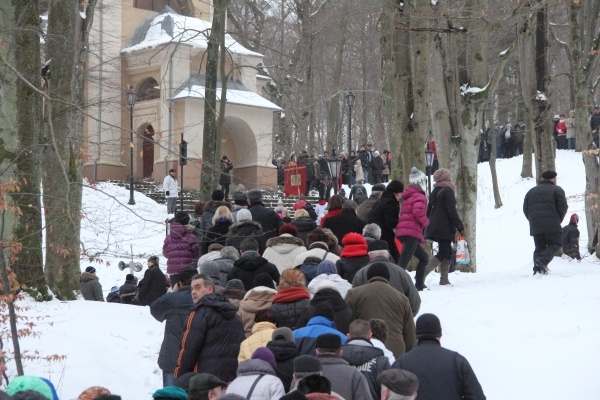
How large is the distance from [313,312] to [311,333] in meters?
0.51

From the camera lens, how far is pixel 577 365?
10070 mm

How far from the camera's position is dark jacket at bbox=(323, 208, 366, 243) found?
14188 millimetres

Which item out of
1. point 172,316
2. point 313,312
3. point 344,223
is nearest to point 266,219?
point 344,223

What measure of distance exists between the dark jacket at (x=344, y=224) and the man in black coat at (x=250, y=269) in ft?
9.76

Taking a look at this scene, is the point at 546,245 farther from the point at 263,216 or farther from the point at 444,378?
the point at 444,378

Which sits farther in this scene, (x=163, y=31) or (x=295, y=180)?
(x=163, y=31)

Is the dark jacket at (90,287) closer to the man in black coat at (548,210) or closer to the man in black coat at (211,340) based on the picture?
the man in black coat at (548,210)

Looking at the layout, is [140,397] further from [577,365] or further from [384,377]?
[384,377]

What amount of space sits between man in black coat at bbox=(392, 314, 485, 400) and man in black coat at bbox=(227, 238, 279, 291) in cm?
426

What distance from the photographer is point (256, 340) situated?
8094 mm

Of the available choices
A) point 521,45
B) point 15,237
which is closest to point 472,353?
point 15,237

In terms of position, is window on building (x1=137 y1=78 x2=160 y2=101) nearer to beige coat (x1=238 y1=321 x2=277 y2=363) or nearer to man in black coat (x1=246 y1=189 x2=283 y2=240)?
man in black coat (x1=246 y1=189 x2=283 y2=240)

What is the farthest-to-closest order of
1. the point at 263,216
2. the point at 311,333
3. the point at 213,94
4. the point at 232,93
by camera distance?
the point at 232,93, the point at 213,94, the point at 263,216, the point at 311,333

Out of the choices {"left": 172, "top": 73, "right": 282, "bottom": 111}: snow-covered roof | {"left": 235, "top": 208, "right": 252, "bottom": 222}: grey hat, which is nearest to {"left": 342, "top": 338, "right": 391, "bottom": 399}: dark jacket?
{"left": 235, "top": 208, "right": 252, "bottom": 222}: grey hat
